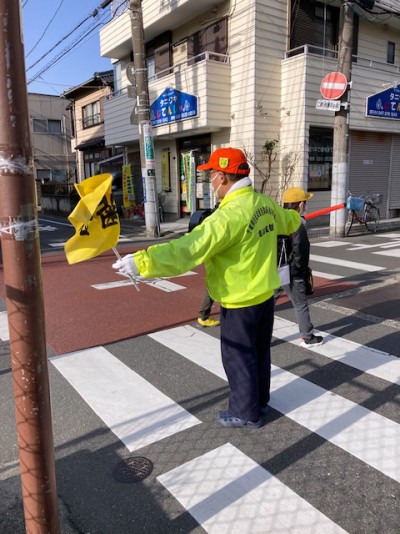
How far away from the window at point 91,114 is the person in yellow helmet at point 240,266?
2480 centimetres

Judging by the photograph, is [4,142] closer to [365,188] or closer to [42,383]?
[42,383]

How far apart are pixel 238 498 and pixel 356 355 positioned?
2.49 meters

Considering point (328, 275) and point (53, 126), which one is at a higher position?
point (53, 126)

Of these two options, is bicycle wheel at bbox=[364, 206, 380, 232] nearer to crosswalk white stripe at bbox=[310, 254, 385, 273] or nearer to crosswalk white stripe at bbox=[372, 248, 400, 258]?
crosswalk white stripe at bbox=[372, 248, 400, 258]

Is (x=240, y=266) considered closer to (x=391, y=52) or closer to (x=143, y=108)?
(x=143, y=108)

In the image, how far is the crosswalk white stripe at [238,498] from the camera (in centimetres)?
232

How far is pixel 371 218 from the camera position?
1402 cm

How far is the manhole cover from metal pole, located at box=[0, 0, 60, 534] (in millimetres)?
825

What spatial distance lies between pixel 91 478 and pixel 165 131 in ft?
46.9

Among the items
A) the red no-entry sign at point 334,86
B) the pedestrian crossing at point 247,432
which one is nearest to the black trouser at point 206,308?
the pedestrian crossing at point 247,432

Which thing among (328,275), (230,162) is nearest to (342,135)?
(328,275)

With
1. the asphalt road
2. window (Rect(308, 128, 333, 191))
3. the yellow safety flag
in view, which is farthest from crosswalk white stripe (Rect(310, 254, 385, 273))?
the yellow safety flag

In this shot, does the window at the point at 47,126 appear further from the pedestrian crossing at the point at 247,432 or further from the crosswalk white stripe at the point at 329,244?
the pedestrian crossing at the point at 247,432

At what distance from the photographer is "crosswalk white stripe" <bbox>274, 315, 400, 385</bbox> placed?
4148 mm
